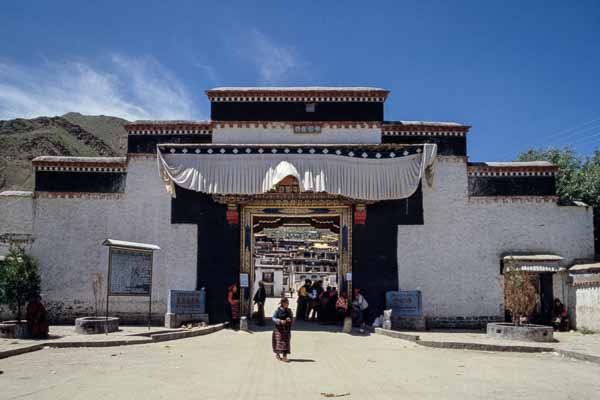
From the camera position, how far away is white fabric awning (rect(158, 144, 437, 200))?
1748 centimetres

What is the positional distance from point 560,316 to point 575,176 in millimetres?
10321

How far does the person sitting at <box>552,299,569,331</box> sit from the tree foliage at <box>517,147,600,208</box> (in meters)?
5.10

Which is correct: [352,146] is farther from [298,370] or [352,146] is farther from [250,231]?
[298,370]

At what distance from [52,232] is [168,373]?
10.9 m

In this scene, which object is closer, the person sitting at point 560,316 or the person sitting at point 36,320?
the person sitting at point 36,320

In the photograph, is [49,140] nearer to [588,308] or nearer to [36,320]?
[36,320]

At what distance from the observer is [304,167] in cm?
1750

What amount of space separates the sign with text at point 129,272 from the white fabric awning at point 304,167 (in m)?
2.95

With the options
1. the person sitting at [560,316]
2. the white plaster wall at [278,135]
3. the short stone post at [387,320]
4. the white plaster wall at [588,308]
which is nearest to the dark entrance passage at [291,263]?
the white plaster wall at [278,135]

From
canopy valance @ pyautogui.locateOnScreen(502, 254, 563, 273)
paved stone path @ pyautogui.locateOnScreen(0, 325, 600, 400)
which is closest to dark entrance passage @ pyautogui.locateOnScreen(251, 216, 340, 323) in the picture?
canopy valance @ pyautogui.locateOnScreen(502, 254, 563, 273)

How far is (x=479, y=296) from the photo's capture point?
18031 millimetres

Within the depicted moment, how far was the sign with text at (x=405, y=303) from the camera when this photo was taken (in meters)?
17.2

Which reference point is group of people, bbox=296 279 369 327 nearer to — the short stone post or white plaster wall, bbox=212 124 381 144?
the short stone post

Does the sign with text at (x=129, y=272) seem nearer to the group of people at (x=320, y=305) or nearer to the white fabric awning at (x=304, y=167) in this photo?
the group of people at (x=320, y=305)
